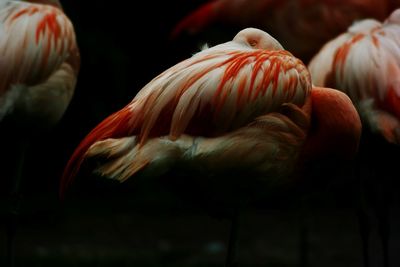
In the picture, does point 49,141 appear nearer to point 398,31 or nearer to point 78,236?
point 78,236

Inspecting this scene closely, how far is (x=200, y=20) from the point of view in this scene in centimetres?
504

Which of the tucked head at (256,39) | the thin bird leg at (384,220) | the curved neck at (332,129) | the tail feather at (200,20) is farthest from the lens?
the tail feather at (200,20)

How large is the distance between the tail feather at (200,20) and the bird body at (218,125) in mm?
2486

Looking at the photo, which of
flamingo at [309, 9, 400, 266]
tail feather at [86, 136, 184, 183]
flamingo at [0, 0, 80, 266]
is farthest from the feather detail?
flamingo at [309, 9, 400, 266]

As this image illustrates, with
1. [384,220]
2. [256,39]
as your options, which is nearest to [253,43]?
[256,39]

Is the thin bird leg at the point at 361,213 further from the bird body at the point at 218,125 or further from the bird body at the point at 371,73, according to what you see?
the bird body at the point at 218,125

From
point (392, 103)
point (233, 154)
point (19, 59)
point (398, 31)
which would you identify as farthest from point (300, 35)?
point (233, 154)

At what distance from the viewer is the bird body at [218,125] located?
7.80 feet

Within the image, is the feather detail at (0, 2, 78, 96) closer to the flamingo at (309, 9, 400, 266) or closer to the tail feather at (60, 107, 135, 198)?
the tail feather at (60, 107, 135, 198)

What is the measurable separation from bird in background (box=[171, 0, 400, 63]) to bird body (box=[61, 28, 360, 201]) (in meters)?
1.97

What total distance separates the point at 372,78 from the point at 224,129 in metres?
0.97

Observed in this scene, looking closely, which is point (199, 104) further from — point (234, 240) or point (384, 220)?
point (384, 220)

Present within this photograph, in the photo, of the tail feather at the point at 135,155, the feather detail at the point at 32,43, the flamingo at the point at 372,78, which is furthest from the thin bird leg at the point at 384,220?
the feather detail at the point at 32,43

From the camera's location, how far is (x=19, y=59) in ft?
10.4
